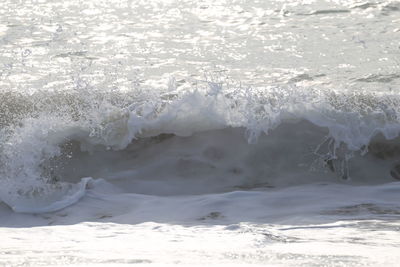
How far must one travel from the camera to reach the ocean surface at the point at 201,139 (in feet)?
13.3

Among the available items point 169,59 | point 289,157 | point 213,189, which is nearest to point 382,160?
point 289,157

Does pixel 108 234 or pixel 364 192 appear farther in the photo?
pixel 364 192

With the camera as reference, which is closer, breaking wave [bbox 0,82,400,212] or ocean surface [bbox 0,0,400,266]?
ocean surface [bbox 0,0,400,266]

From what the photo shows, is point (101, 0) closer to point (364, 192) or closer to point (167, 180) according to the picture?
point (167, 180)

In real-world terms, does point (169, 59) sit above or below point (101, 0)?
below

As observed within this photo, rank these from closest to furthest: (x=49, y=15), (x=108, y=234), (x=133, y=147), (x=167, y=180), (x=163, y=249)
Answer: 1. (x=163, y=249)
2. (x=108, y=234)
3. (x=167, y=180)
4. (x=133, y=147)
5. (x=49, y=15)

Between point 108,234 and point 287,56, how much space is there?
18.9 feet

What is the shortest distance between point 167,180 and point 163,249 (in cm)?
253

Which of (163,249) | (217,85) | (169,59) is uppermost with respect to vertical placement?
(169,59)

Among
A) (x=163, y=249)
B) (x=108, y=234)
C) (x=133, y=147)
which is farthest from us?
(x=133, y=147)

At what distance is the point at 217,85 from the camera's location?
273 inches

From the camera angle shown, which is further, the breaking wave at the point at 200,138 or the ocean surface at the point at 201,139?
the breaking wave at the point at 200,138

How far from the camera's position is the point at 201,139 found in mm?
6828

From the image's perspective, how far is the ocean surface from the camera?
160 inches
